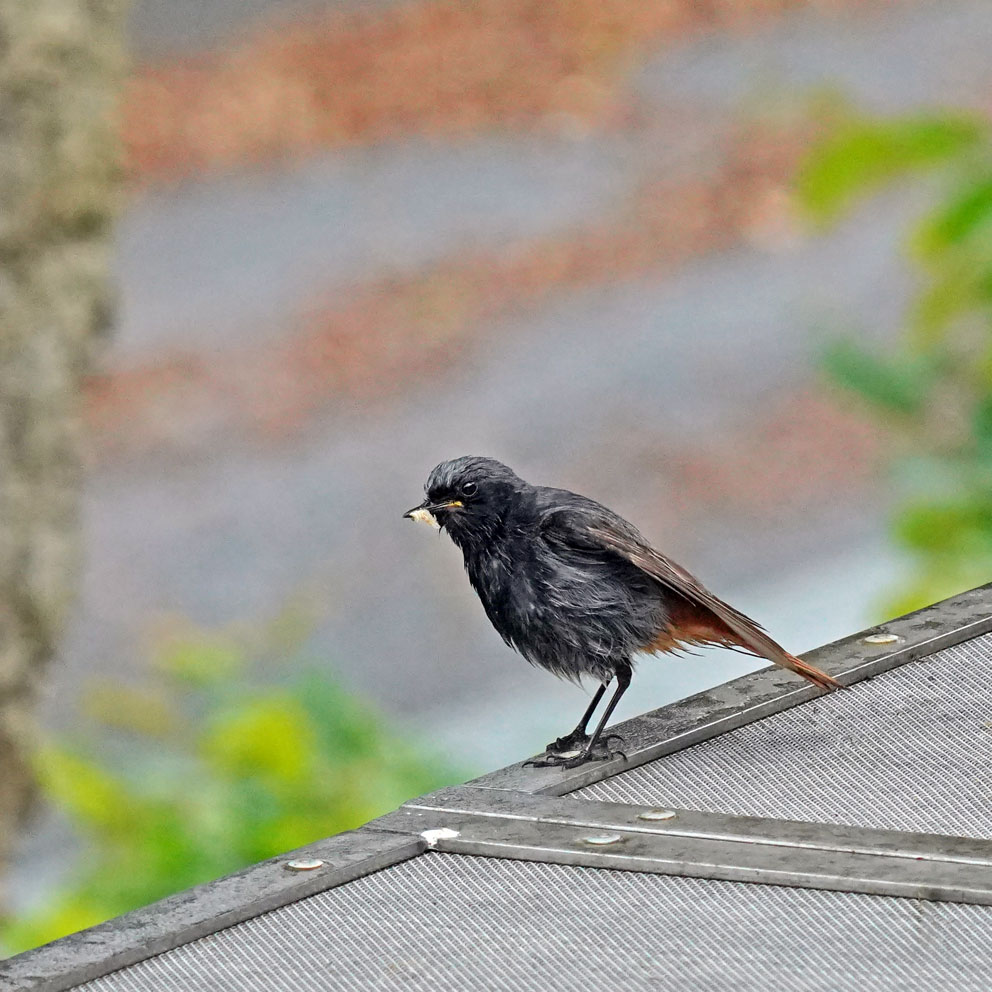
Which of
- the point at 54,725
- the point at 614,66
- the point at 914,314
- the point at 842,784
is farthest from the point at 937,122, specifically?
the point at 614,66

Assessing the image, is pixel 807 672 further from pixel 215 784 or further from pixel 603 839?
pixel 215 784

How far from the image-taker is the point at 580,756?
258 cm

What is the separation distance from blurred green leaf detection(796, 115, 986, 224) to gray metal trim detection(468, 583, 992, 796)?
8.30ft

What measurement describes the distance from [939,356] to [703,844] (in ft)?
11.4

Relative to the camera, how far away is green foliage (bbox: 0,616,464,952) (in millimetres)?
5188

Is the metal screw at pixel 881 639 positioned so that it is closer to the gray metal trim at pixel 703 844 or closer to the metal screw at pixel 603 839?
the gray metal trim at pixel 703 844

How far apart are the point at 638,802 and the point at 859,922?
493 millimetres

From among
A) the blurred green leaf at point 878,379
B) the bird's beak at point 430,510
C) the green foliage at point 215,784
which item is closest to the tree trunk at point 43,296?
the green foliage at point 215,784

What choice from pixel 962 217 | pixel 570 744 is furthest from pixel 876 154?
pixel 570 744

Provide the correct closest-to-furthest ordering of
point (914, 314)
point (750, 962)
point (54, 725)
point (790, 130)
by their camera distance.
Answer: point (750, 962), point (914, 314), point (54, 725), point (790, 130)

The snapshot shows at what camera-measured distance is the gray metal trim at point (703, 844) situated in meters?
2.05

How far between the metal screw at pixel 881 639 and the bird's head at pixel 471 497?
575mm

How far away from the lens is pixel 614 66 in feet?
60.3

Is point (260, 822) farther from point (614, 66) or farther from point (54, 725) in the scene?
point (614, 66)
